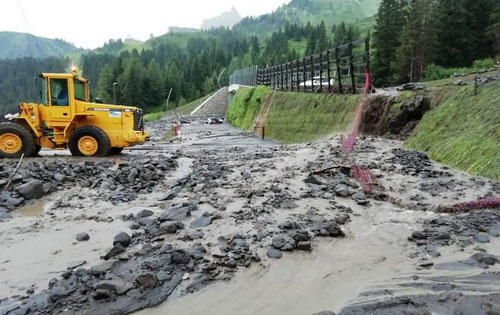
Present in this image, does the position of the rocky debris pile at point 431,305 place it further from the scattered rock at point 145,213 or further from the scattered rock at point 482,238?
the scattered rock at point 145,213

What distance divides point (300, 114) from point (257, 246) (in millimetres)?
17514

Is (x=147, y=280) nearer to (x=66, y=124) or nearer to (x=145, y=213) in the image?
(x=145, y=213)

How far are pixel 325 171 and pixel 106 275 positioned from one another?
6378mm

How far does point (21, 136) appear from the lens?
14875 mm

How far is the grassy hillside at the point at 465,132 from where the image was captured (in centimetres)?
886

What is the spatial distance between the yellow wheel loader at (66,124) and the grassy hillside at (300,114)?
877 cm

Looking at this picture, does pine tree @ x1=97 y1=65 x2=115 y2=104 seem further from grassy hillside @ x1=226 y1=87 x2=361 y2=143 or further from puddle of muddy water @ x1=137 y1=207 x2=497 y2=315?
puddle of muddy water @ x1=137 y1=207 x2=497 y2=315

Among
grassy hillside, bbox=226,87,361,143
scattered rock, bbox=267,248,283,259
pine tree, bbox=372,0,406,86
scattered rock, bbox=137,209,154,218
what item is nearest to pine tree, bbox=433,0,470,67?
pine tree, bbox=372,0,406,86

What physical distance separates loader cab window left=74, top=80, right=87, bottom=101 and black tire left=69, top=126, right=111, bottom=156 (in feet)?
4.17

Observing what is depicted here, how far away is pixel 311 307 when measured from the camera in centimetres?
424

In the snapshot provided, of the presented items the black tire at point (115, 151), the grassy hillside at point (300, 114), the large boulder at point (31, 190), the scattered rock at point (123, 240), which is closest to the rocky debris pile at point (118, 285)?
the scattered rock at point (123, 240)

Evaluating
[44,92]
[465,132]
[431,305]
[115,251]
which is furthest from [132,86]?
[431,305]

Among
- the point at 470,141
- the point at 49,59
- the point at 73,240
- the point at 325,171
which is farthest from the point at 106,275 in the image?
the point at 49,59

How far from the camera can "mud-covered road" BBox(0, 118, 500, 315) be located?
14.4 ft
